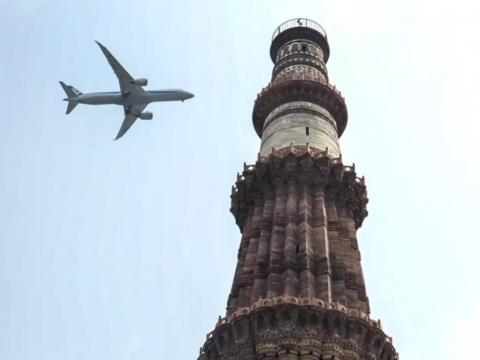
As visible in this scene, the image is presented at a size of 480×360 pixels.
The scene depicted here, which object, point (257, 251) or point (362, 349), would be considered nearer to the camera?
point (362, 349)

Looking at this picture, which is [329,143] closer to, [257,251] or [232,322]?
[257,251]

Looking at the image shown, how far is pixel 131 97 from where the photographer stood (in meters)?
42.7

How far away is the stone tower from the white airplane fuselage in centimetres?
555

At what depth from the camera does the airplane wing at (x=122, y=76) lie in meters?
40.4

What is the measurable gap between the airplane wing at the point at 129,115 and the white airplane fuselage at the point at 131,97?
333 millimetres

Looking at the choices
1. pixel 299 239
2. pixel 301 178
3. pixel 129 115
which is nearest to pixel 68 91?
pixel 129 115

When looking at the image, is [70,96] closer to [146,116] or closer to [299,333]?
[146,116]

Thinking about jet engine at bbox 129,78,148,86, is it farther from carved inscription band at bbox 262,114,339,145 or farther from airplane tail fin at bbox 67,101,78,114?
carved inscription band at bbox 262,114,339,145

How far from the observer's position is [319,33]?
53.2m

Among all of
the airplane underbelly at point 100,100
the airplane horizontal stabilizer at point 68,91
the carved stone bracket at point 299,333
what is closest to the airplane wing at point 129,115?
the airplane underbelly at point 100,100

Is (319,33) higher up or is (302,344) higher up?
(319,33)

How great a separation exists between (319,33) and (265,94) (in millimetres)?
10407

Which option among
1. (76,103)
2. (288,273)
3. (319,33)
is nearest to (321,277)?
(288,273)

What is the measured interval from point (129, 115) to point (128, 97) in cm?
152
